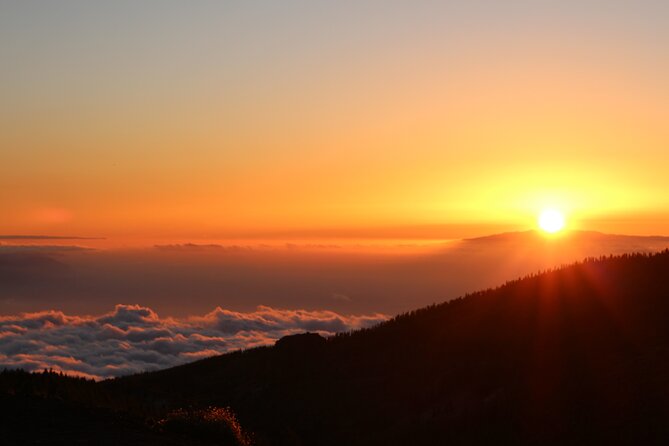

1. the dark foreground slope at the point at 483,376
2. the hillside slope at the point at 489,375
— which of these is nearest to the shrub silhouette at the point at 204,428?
the dark foreground slope at the point at 483,376

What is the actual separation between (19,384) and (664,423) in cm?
1691

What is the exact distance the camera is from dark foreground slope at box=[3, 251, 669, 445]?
781 inches

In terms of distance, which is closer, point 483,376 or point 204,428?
point 204,428

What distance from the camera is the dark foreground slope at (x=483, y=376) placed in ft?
65.1

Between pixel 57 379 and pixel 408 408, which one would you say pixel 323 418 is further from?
pixel 57 379

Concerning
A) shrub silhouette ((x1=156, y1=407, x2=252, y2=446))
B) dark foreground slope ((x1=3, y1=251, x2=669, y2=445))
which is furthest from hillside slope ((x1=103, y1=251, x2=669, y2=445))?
shrub silhouette ((x1=156, y1=407, x2=252, y2=446))

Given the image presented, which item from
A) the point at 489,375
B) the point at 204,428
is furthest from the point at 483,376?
the point at 204,428

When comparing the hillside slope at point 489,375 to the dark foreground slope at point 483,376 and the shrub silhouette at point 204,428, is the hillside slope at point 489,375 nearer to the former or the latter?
the dark foreground slope at point 483,376

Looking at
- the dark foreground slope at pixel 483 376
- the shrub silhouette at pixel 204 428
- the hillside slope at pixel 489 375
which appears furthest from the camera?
the hillside slope at pixel 489 375

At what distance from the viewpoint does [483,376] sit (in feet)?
81.6

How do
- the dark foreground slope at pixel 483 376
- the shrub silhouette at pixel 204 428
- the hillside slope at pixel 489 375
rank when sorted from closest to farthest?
the shrub silhouette at pixel 204 428
the dark foreground slope at pixel 483 376
the hillside slope at pixel 489 375

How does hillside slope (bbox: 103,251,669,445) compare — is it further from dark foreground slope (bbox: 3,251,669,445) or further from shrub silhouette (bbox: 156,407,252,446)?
shrub silhouette (bbox: 156,407,252,446)

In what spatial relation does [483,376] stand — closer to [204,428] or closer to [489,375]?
[489,375]

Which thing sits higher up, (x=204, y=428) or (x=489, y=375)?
(x=204, y=428)
